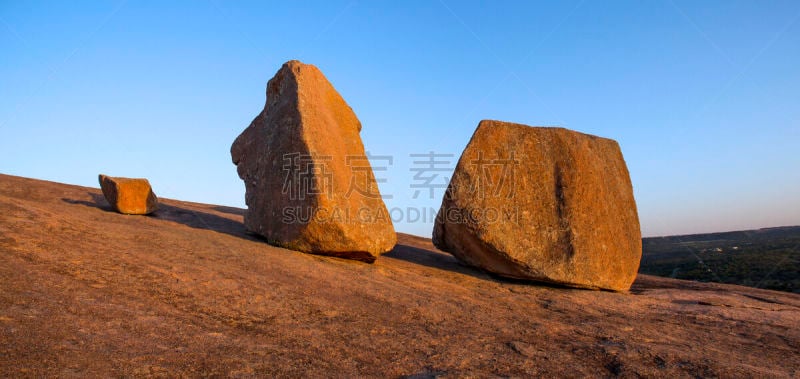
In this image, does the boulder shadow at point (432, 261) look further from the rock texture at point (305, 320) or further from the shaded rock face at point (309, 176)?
the shaded rock face at point (309, 176)

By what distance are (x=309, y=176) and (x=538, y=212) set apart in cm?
357

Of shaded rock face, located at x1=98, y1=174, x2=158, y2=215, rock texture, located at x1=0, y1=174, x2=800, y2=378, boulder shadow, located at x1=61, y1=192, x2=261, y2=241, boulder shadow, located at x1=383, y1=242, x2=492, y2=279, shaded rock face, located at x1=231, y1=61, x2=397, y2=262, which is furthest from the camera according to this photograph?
shaded rock face, located at x1=98, y1=174, x2=158, y2=215

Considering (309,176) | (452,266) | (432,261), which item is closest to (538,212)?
(452,266)

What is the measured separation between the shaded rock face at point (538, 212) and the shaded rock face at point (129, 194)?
17.8 feet

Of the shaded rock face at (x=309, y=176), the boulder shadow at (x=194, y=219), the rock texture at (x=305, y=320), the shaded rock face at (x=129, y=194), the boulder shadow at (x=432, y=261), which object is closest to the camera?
the rock texture at (x=305, y=320)

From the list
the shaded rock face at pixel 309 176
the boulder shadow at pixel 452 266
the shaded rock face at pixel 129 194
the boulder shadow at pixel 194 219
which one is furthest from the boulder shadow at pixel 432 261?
the shaded rock face at pixel 129 194

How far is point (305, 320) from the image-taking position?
429 cm

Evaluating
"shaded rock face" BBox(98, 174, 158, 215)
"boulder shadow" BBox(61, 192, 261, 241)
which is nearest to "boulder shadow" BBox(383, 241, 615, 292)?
"boulder shadow" BBox(61, 192, 261, 241)

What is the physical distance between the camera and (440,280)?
709 cm

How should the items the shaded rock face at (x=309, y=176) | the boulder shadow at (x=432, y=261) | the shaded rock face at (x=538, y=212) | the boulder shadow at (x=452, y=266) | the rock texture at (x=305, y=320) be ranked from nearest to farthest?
the rock texture at (x=305, y=320), the shaded rock face at (x=309, y=176), the shaded rock face at (x=538, y=212), the boulder shadow at (x=452, y=266), the boulder shadow at (x=432, y=261)

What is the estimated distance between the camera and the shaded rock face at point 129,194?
858 cm

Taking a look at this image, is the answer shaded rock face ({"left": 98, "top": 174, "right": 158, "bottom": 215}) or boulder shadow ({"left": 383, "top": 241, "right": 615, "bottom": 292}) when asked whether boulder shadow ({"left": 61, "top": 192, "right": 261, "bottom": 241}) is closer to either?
shaded rock face ({"left": 98, "top": 174, "right": 158, "bottom": 215})

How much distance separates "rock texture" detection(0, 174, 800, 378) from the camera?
3176 mm

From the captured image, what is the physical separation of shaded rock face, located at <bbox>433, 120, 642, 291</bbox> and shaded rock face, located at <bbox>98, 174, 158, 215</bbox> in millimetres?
5421
